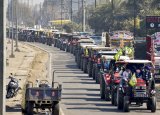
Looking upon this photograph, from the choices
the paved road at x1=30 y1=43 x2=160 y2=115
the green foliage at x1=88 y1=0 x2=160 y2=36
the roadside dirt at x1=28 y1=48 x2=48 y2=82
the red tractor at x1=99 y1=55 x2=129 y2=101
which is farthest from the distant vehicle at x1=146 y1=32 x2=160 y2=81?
the green foliage at x1=88 y1=0 x2=160 y2=36

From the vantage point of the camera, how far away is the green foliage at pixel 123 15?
92025 millimetres

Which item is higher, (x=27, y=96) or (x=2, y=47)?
(x=2, y=47)

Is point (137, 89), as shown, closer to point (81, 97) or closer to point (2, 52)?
point (81, 97)

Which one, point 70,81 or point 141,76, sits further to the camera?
point 70,81

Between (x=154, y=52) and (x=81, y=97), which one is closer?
(x=81, y=97)

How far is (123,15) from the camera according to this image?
10750 cm

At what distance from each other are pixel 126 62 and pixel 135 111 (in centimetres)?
182

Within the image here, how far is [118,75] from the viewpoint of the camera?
3278 cm

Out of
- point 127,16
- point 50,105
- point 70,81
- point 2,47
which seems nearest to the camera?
point 2,47

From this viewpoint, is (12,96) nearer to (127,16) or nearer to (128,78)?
(128,78)

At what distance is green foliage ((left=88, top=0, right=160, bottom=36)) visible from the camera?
92025 mm

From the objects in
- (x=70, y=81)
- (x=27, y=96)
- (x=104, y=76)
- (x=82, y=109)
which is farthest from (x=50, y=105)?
(x=70, y=81)

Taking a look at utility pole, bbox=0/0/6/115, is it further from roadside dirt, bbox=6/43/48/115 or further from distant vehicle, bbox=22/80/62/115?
roadside dirt, bbox=6/43/48/115

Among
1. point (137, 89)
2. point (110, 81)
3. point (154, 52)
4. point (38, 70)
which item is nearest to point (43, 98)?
point (137, 89)
